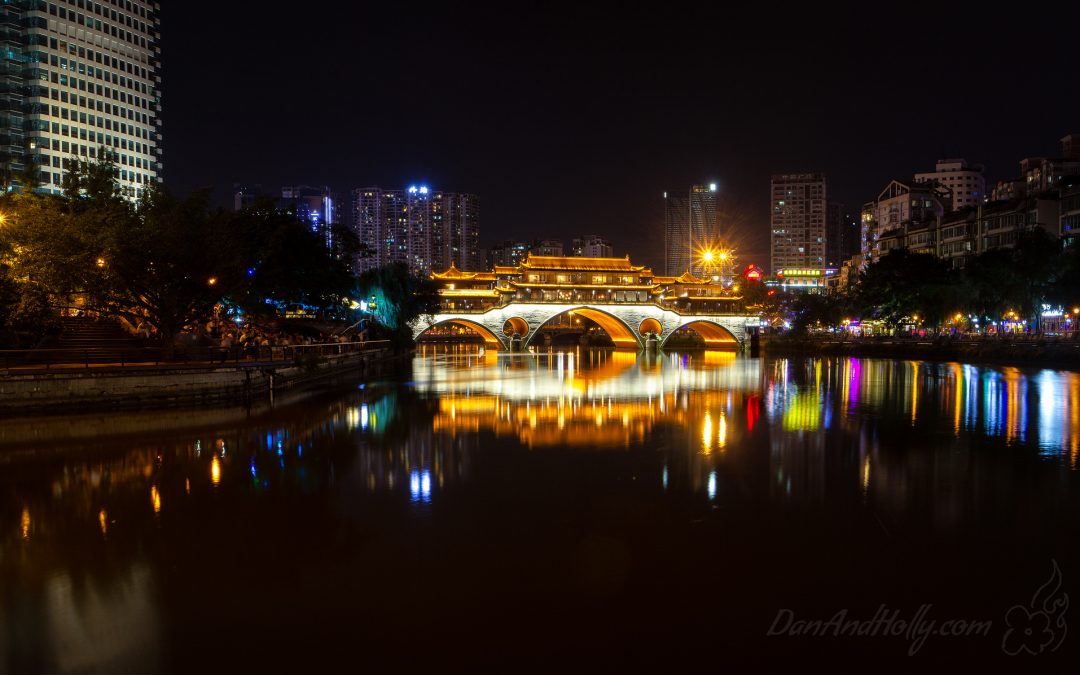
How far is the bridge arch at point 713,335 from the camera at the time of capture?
79.4 m

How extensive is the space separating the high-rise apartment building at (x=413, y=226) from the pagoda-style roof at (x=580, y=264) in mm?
81716

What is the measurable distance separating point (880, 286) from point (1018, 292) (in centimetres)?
1343

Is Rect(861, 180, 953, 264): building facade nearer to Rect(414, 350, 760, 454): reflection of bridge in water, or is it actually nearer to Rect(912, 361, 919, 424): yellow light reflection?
Rect(912, 361, 919, 424): yellow light reflection

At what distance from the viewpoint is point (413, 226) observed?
157125 millimetres

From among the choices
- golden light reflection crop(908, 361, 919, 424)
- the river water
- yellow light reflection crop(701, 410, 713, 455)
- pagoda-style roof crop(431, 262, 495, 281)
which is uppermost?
pagoda-style roof crop(431, 262, 495, 281)

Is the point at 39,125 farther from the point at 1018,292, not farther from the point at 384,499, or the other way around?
the point at 1018,292

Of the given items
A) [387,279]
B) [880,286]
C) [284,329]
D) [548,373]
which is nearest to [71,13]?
[387,279]

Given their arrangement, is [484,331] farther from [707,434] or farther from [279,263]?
[707,434]

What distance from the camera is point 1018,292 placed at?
152 feet

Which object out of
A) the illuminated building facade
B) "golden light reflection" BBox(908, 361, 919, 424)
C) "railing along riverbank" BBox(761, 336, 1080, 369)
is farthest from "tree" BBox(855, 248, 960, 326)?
the illuminated building facade

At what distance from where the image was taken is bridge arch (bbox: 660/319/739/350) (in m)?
79.4

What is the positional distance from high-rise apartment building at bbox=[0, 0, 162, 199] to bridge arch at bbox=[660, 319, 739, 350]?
193 ft

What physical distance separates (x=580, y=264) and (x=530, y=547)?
6896 cm

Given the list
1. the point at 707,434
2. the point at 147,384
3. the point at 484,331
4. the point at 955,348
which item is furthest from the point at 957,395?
the point at 484,331
